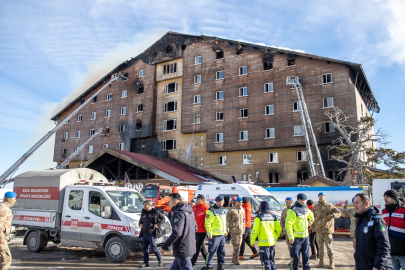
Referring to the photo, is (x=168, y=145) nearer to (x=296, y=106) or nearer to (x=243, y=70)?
(x=243, y=70)

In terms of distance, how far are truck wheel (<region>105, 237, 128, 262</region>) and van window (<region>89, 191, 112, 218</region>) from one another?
0.78m

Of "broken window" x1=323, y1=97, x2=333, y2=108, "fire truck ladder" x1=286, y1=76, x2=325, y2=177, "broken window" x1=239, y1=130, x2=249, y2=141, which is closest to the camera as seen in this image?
"fire truck ladder" x1=286, y1=76, x2=325, y2=177

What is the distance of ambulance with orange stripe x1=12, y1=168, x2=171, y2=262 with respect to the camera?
379 inches

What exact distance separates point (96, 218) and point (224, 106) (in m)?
24.9

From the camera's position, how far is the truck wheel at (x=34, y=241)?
35.8 ft

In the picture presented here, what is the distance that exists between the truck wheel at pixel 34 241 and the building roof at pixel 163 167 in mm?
16774

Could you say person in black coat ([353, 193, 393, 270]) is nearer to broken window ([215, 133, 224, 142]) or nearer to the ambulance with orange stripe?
the ambulance with orange stripe

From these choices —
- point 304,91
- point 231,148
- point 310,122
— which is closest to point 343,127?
point 310,122

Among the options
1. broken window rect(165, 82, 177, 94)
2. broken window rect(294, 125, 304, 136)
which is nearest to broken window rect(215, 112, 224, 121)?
broken window rect(165, 82, 177, 94)

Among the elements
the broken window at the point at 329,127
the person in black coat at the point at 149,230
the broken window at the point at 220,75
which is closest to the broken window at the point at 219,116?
A: the broken window at the point at 220,75

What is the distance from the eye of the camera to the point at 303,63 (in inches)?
1188

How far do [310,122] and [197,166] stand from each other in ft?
42.3

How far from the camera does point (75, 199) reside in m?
10.5

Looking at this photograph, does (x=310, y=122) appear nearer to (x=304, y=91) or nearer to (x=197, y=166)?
(x=304, y=91)
